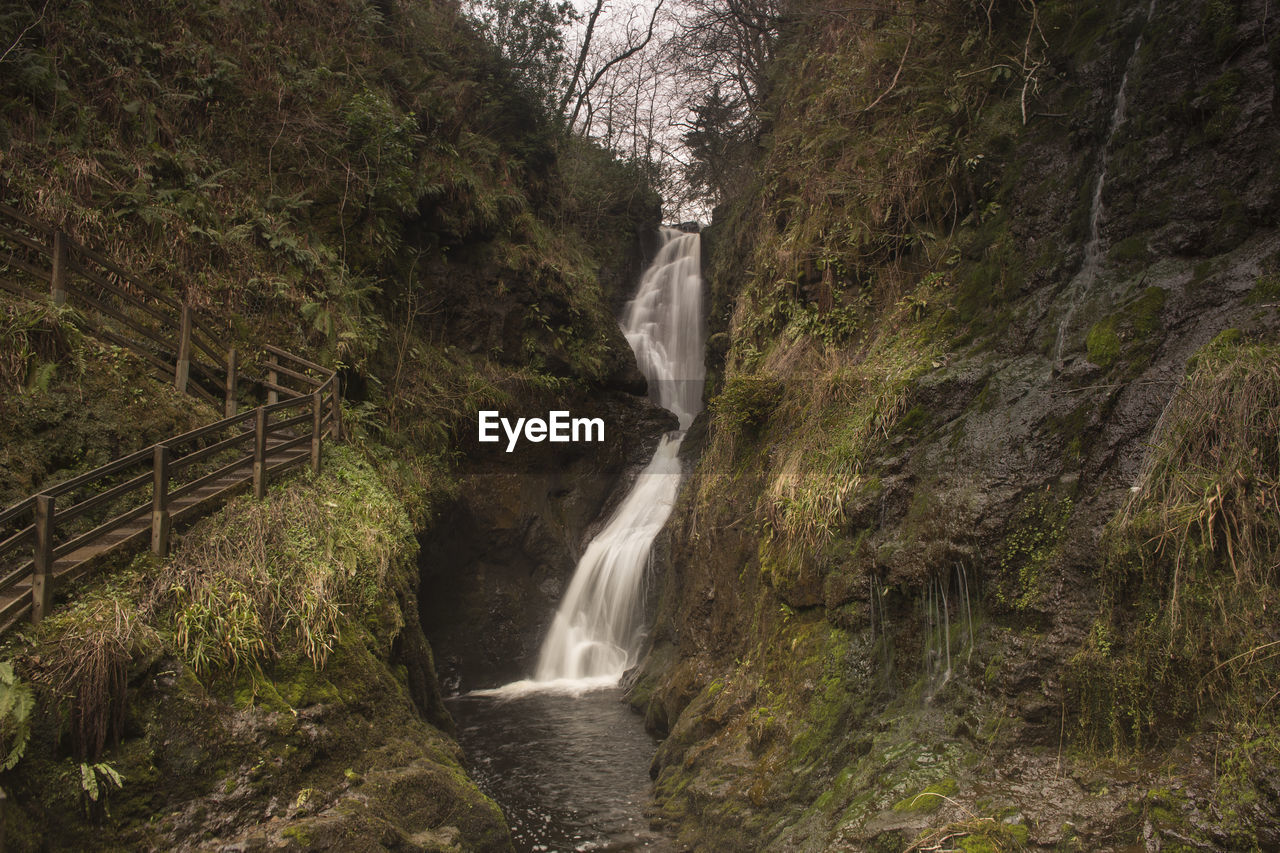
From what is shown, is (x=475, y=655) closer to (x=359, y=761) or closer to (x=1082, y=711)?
(x=359, y=761)

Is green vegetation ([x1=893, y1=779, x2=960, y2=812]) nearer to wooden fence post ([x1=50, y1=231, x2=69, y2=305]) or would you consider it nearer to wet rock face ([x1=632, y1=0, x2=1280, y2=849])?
wet rock face ([x1=632, y1=0, x2=1280, y2=849])

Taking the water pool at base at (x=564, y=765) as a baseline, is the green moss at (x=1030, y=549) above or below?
above

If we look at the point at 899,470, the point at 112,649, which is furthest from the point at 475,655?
Answer: the point at 899,470

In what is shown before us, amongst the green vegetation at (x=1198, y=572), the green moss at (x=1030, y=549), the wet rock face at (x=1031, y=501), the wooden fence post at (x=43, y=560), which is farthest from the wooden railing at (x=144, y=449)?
the green vegetation at (x=1198, y=572)

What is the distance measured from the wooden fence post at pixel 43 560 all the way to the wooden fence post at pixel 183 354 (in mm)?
3423

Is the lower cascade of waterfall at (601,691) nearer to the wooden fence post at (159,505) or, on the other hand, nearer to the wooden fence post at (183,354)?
the wooden fence post at (159,505)

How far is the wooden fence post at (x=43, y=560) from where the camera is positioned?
5.03 metres

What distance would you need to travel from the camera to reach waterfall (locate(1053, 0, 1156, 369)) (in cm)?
573

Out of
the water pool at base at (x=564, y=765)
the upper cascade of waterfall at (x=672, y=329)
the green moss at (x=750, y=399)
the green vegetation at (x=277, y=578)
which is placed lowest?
the water pool at base at (x=564, y=765)

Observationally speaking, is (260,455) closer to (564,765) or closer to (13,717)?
(13,717)

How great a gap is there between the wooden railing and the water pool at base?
416 centimetres

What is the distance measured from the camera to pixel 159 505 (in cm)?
612

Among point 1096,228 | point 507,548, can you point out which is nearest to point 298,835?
point 1096,228

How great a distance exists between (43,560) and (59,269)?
4.01 m
